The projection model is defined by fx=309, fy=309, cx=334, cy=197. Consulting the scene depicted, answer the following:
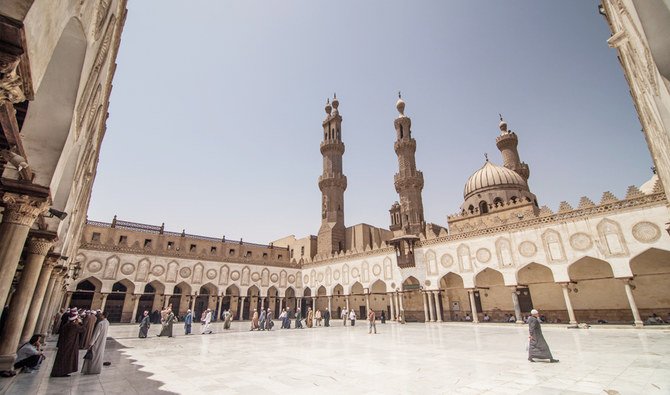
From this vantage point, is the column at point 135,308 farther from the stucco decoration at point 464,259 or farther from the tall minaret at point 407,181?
the stucco decoration at point 464,259

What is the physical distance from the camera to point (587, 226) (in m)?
15.9

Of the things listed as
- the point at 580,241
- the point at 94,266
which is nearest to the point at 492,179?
the point at 580,241

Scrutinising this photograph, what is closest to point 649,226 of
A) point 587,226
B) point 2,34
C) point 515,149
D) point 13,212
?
point 587,226

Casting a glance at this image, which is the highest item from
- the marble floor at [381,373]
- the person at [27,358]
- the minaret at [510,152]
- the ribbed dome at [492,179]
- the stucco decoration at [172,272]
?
the minaret at [510,152]

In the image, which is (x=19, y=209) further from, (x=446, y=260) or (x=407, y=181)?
(x=407, y=181)

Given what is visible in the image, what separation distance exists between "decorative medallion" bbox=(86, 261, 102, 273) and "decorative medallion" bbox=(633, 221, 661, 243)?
33248 mm

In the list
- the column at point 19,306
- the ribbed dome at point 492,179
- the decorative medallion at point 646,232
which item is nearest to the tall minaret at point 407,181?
the ribbed dome at point 492,179

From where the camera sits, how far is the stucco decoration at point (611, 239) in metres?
14.8

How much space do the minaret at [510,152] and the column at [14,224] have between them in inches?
1349

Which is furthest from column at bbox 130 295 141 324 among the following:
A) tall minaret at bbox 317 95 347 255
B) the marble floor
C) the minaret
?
the minaret

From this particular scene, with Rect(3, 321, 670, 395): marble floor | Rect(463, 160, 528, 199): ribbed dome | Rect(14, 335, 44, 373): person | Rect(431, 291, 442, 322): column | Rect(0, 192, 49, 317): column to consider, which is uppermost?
Rect(463, 160, 528, 199): ribbed dome

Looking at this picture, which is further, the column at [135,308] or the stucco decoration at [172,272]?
the stucco decoration at [172,272]

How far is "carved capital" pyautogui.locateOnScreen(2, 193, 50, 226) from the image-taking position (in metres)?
4.82

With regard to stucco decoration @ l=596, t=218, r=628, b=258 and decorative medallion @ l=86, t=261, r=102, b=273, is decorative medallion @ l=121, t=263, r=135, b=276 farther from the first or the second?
stucco decoration @ l=596, t=218, r=628, b=258
